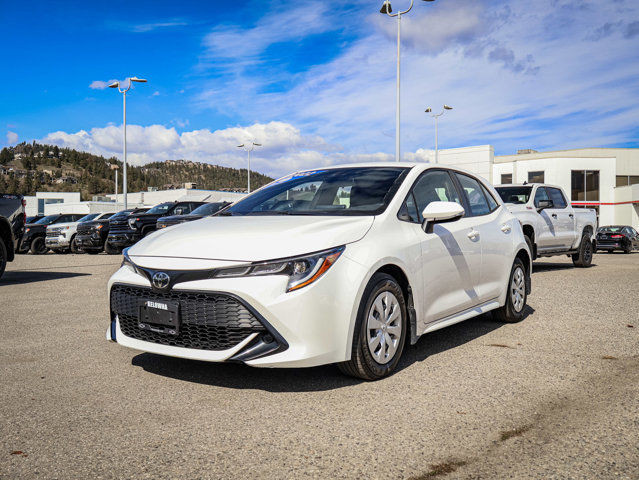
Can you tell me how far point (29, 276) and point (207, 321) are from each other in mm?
9847

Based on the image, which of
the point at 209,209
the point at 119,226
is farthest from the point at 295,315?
the point at 119,226

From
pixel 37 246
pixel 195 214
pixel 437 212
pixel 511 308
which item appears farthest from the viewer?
pixel 37 246

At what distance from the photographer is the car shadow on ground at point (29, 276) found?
10.9 metres

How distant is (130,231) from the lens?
19.4 metres

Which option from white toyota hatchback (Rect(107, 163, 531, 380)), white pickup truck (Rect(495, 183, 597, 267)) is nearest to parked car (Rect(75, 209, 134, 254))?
A: white pickup truck (Rect(495, 183, 597, 267))

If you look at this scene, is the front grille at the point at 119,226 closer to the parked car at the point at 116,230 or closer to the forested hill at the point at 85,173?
the parked car at the point at 116,230

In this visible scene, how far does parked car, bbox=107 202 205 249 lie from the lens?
19281 mm

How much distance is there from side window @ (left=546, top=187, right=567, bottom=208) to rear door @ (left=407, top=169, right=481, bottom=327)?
25.1 feet

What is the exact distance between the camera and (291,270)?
3590 mm

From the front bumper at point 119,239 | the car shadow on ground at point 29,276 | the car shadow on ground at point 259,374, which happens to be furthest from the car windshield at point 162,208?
the car shadow on ground at point 259,374

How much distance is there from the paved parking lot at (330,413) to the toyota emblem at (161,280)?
28.0 inches

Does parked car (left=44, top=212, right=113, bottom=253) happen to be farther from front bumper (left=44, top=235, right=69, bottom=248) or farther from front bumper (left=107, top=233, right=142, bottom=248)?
front bumper (left=107, top=233, right=142, bottom=248)

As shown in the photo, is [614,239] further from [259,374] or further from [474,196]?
[259,374]

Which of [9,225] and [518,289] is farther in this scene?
[9,225]
